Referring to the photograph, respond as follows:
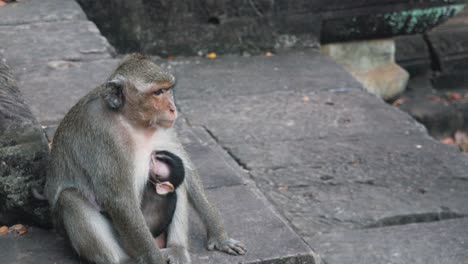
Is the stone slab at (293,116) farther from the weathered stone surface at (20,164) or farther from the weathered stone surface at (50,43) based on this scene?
the weathered stone surface at (20,164)

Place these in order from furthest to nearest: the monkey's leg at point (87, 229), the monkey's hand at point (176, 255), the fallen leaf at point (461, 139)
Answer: the fallen leaf at point (461, 139)
the monkey's hand at point (176, 255)
the monkey's leg at point (87, 229)

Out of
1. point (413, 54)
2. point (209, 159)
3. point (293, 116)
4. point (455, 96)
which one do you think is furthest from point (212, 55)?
point (455, 96)

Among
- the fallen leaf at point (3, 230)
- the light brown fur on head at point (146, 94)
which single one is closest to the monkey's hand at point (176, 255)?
the light brown fur on head at point (146, 94)

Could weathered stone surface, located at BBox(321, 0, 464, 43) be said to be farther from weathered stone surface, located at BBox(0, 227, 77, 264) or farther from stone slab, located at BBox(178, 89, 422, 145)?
weathered stone surface, located at BBox(0, 227, 77, 264)

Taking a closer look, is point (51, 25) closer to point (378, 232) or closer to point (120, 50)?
point (120, 50)

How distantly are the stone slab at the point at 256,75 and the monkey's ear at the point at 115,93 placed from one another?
3.14 metres

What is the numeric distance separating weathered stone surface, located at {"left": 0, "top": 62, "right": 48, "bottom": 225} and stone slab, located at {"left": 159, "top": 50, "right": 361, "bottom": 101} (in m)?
2.75

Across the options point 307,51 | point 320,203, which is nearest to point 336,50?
point 307,51

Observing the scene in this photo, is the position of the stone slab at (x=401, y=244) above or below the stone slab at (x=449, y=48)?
above

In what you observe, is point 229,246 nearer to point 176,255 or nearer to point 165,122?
point 176,255

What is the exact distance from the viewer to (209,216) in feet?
13.4

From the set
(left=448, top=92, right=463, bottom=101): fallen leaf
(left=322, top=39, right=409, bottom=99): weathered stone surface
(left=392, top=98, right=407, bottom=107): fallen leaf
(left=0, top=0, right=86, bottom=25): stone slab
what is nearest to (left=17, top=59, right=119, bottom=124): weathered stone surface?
(left=0, top=0, right=86, bottom=25): stone slab

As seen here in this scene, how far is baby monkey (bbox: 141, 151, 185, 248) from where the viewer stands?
3.81 m

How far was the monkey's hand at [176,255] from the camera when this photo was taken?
3.84 meters
